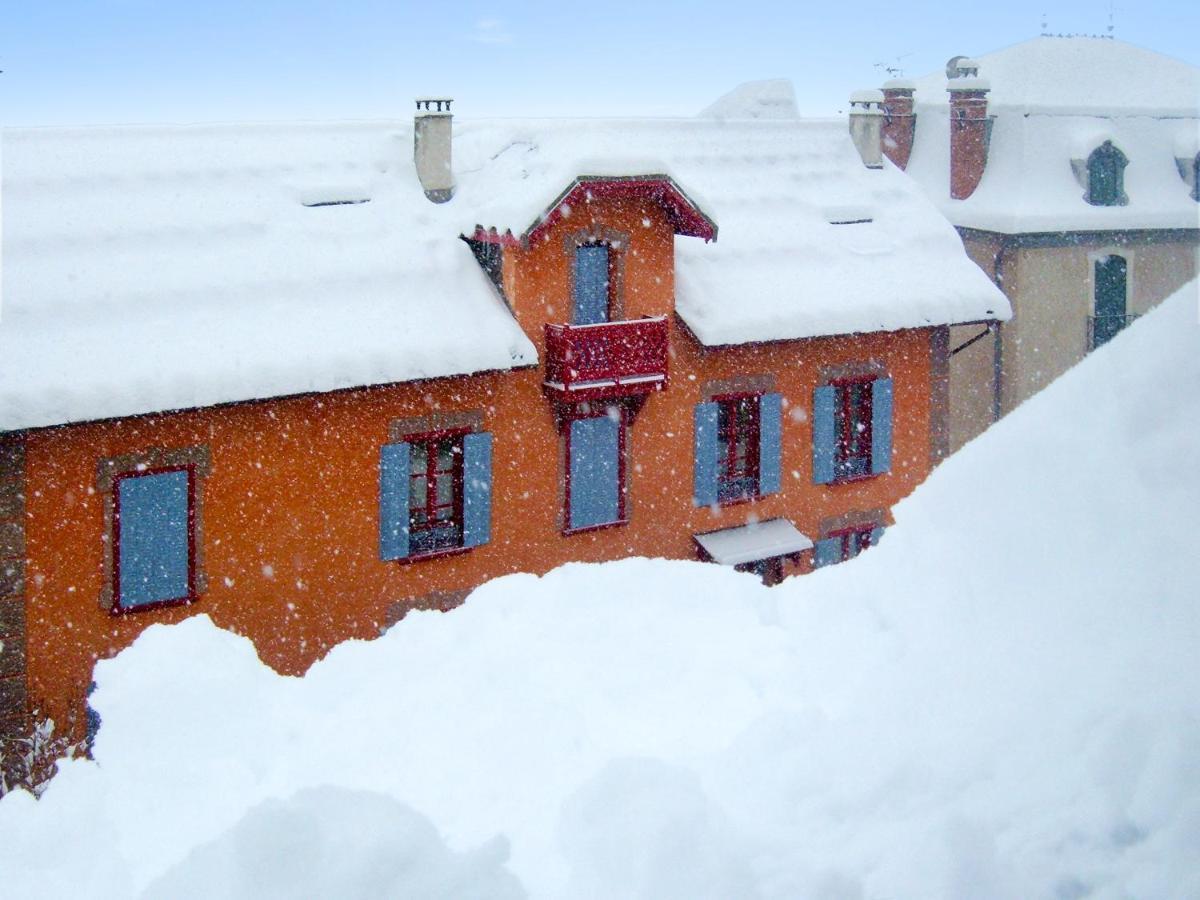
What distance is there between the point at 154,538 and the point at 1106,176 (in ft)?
Result: 65.1

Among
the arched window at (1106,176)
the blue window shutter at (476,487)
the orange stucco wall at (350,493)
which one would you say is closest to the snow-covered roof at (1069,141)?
the arched window at (1106,176)

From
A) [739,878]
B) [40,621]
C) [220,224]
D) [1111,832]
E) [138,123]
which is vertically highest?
[138,123]

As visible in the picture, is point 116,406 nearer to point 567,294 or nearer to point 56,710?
point 56,710

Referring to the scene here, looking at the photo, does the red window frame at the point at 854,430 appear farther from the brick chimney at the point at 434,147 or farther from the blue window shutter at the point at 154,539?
the blue window shutter at the point at 154,539

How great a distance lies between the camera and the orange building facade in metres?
12.3

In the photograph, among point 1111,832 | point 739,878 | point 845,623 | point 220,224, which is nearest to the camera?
point 1111,832

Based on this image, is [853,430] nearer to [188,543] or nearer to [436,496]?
[436,496]

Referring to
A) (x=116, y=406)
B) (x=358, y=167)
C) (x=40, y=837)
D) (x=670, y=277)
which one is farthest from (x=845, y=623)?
(x=358, y=167)

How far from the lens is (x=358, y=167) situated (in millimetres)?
15797

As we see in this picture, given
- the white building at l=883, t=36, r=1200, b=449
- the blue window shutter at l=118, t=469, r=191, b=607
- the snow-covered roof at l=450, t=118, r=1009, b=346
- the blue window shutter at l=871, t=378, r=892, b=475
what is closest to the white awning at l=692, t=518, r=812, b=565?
the blue window shutter at l=871, t=378, r=892, b=475

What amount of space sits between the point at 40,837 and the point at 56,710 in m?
8.65

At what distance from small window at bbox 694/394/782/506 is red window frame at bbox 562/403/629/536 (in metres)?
1.28

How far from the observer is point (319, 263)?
14367 millimetres

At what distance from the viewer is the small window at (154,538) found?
1248cm
